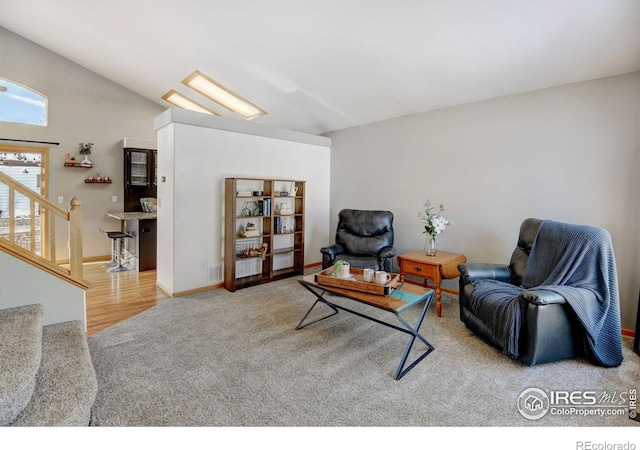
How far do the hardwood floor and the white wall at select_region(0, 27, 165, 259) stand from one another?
1.24 metres

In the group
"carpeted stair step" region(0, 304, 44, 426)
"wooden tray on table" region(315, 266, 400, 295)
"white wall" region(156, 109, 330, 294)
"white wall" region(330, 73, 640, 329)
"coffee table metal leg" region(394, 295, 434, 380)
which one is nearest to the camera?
"carpeted stair step" region(0, 304, 44, 426)

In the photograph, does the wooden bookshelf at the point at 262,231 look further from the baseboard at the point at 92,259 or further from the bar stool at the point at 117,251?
the baseboard at the point at 92,259

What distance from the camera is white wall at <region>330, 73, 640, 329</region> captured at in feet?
9.78

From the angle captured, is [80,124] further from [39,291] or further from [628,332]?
[628,332]

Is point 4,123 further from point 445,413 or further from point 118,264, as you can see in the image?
point 445,413

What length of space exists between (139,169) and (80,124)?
3.88 feet

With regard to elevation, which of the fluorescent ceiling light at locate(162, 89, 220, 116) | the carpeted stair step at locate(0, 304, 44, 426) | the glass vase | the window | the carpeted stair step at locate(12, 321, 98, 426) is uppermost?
the fluorescent ceiling light at locate(162, 89, 220, 116)

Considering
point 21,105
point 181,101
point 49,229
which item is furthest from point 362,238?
point 21,105

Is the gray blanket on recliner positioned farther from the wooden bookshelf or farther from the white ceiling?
the wooden bookshelf

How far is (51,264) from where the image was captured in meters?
2.70

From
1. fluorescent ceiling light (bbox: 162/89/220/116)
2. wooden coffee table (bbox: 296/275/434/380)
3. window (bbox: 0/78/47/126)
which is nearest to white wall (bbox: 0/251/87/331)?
wooden coffee table (bbox: 296/275/434/380)

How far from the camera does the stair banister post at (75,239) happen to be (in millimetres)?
2817

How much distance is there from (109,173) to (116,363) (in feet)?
15.8
